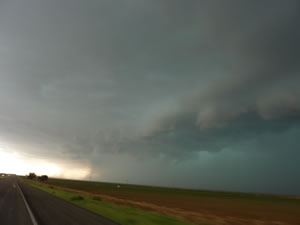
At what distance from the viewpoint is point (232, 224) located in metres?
25.2

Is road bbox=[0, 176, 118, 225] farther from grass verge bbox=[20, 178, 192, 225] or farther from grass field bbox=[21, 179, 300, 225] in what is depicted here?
grass field bbox=[21, 179, 300, 225]

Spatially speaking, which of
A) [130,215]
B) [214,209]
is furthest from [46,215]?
[214,209]

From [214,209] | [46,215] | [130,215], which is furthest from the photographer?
[214,209]

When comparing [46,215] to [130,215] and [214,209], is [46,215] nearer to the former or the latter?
[130,215]

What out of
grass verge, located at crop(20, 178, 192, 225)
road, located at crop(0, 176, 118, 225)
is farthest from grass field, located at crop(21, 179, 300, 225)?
road, located at crop(0, 176, 118, 225)

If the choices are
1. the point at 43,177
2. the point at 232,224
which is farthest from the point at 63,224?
the point at 43,177

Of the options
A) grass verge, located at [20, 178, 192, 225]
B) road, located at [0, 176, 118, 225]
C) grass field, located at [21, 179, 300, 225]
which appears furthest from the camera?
grass field, located at [21, 179, 300, 225]

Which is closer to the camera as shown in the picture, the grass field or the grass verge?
the grass verge

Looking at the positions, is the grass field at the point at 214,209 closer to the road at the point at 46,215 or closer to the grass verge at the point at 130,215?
the grass verge at the point at 130,215

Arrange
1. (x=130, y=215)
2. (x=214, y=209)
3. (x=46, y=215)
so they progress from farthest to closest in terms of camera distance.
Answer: (x=214, y=209) < (x=130, y=215) < (x=46, y=215)

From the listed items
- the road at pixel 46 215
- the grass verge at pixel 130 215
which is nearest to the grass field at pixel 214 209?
the grass verge at pixel 130 215

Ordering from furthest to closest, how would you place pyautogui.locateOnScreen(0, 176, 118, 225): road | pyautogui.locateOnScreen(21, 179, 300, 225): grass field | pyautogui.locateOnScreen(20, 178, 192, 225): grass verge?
pyautogui.locateOnScreen(21, 179, 300, 225): grass field
pyautogui.locateOnScreen(20, 178, 192, 225): grass verge
pyautogui.locateOnScreen(0, 176, 118, 225): road

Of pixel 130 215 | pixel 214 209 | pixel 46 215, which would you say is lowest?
pixel 214 209

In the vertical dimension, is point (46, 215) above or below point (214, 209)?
above
